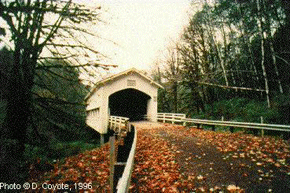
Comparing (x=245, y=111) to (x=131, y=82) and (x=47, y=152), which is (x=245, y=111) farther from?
(x=47, y=152)

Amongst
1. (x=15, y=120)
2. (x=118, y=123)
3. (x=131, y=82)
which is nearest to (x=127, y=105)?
(x=131, y=82)

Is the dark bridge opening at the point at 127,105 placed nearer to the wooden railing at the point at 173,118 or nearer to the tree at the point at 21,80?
the wooden railing at the point at 173,118

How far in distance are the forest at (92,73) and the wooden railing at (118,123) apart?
2805 millimetres

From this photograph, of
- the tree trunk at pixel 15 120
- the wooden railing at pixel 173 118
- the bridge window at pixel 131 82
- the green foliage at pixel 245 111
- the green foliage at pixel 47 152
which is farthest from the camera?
the bridge window at pixel 131 82

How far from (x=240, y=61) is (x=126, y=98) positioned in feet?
51.1

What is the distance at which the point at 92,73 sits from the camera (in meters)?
5.68

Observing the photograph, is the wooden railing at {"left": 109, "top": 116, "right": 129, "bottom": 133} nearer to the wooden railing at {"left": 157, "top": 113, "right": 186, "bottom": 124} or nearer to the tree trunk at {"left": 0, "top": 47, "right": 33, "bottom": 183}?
the wooden railing at {"left": 157, "top": 113, "right": 186, "bottom": 124}

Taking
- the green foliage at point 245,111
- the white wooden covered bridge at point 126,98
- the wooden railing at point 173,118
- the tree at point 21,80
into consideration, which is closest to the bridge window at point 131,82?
the white wooden covered bridge at point 126,98

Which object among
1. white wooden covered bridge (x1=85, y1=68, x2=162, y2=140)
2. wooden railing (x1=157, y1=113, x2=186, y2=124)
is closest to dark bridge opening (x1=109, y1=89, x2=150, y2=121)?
white wooden covered bridge (x1=85, y1=68, x2=162, y2=140)

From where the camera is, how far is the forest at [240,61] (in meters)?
15.5

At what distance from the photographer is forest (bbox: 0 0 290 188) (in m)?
4.52

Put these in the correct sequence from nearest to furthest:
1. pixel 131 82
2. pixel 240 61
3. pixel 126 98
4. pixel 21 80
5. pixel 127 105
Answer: pixel 21 80, pixel 240 61, pixel 131 82, pixel 126 98, pixel 127 105

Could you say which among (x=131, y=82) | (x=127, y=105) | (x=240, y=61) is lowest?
(x=127, y=105)

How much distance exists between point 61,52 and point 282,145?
942 cm
